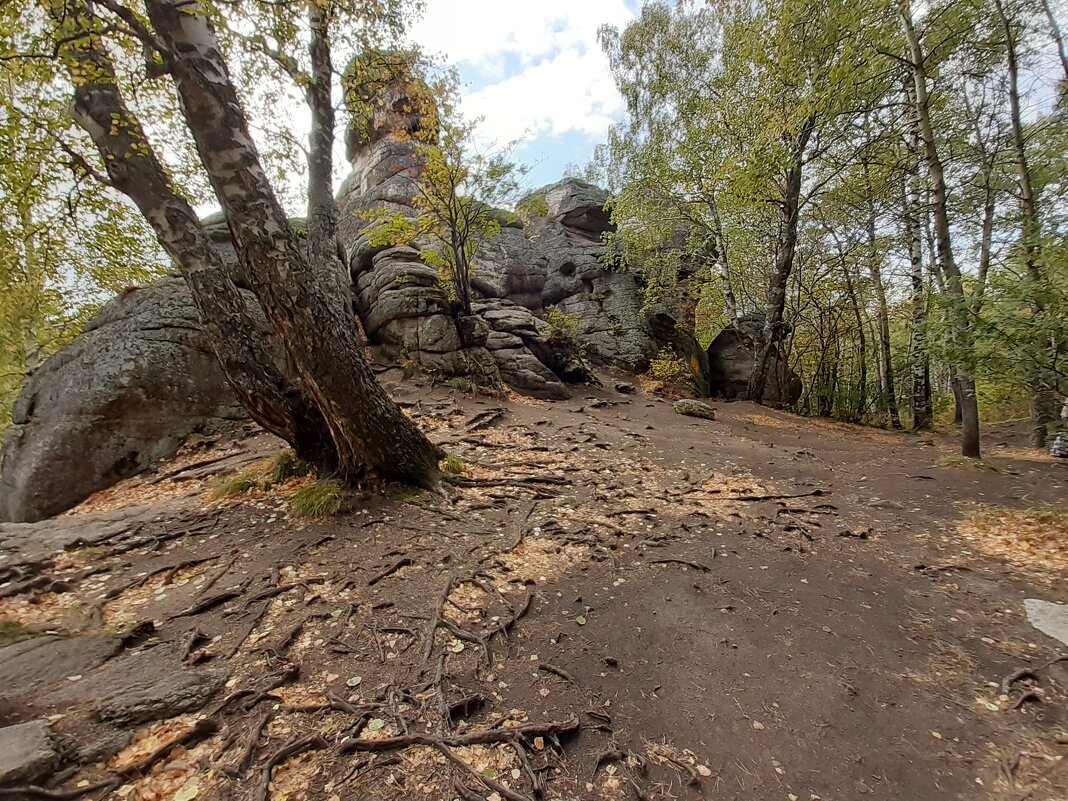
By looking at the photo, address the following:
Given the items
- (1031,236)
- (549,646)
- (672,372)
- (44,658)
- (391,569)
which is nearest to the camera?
(44,658)

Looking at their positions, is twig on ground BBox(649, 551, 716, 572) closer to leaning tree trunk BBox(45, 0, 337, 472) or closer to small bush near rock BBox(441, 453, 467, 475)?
small bush near rock BBox(441, 453, 467, 475)

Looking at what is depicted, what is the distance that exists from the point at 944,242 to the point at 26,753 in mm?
10494

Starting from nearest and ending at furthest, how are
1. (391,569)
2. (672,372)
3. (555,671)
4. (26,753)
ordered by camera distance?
1. (26,753)
2. (555,671)
3. (391,569)
4. (672,372)

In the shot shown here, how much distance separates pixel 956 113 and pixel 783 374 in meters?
7.74

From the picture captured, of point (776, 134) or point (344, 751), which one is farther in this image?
point (776, 134)

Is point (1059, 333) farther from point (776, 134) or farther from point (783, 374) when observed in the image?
point (783, 374)

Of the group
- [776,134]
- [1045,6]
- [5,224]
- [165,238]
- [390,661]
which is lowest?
[390,661]

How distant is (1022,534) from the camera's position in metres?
4.50

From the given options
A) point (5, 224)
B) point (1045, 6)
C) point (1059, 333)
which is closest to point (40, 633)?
point (5, 224)

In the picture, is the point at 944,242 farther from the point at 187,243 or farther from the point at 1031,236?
the point at 187,243

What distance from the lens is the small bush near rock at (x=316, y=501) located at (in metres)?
4.97

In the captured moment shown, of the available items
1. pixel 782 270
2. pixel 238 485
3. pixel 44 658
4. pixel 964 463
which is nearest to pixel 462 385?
pixel 238 485

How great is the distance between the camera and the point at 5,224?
6945 mm

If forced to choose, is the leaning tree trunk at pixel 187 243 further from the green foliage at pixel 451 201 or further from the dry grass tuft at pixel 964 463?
the dry grass tuft at pixel 964 463
